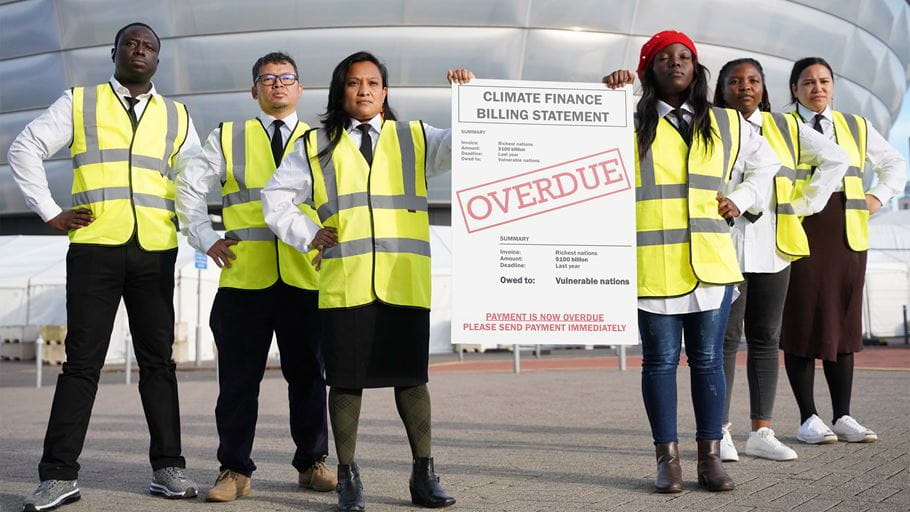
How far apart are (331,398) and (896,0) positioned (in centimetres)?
3615

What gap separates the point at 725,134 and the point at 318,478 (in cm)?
287

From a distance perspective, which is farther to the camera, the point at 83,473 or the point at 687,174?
the point at 83,473

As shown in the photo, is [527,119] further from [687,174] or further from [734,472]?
[734,472]

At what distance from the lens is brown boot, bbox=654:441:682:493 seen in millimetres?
4836

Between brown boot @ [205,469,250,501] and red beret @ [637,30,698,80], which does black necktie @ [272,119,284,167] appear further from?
red beret @ [637,30,698,80]

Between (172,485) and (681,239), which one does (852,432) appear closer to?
(681,239)

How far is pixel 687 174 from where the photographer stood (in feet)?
16.3

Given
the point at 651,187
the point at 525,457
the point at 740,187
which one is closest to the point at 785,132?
the point at 740,187

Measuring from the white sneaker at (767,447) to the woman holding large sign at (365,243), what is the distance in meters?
2.28

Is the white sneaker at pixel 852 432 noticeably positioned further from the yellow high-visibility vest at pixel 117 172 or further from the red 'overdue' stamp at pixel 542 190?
the yellow high-visibility vest at pixel 117 172

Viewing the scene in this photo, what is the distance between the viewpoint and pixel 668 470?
487 cm

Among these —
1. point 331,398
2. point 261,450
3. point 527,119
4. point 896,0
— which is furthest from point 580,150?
point 896,0

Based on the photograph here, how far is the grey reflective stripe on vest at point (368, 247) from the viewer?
4656 millimetres

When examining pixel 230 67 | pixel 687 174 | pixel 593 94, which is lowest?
pixel 687 174
